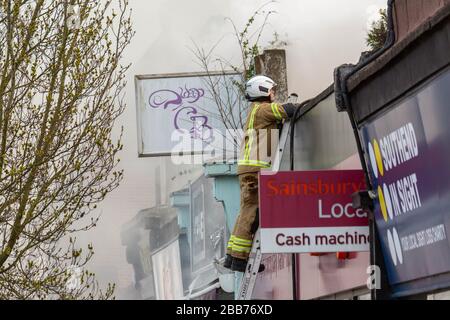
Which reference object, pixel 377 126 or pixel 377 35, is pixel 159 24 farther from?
pixel 377 126

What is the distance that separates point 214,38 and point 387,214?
12.2 m

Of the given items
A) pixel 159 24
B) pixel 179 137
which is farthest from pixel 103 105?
pixel 159 24

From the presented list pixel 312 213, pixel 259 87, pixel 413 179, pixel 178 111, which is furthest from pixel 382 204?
pixel 178 111

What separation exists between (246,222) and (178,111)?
33.0ft

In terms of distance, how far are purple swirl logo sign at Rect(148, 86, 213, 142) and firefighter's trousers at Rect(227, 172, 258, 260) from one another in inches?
381

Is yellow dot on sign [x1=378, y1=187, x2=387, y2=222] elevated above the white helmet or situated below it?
below

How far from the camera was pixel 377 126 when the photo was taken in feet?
23.7

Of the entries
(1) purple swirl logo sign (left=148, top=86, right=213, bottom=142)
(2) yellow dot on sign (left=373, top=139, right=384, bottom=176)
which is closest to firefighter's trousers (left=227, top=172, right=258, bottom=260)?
(2) yellow dot on sign (left=373, top=139, right=384, bottom=176)

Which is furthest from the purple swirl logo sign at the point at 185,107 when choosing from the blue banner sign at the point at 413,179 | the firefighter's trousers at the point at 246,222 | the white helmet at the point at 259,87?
the blue banner sign at the point at 413,179

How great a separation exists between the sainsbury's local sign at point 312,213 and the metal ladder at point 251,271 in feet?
2.50

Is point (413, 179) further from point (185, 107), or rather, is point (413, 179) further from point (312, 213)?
point (185, 107)

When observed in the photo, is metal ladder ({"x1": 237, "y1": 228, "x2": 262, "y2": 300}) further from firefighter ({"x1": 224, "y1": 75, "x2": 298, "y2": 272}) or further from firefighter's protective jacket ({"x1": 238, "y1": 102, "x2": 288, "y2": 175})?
firefighter's protective jacket ({"x1": 238, "y1": 102, "x2": 288, "y2": 175})

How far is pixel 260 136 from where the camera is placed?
348 inches

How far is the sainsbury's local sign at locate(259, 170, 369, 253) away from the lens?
7773 millimetres
